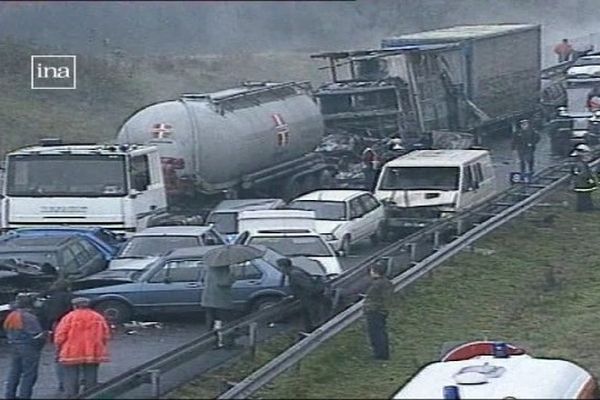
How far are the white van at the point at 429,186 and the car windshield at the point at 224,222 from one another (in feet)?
10.3

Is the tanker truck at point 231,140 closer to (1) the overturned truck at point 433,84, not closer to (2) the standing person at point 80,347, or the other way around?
(1) the overturned truck at point 433,84

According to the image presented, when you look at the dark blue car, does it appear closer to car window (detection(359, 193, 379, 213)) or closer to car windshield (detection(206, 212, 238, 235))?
car windshield (detection(206, 212, 238, 235))

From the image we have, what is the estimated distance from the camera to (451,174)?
30.5m

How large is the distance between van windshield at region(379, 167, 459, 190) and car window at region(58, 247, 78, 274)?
30.2 feet

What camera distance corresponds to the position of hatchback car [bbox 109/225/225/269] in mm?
23562

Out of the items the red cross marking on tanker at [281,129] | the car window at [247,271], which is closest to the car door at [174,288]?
the car window at [247,271]

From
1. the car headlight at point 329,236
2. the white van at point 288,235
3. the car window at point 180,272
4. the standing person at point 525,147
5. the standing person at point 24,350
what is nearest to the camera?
the standing person at point 24,350

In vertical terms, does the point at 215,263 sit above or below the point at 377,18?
below

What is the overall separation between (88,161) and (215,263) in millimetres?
9484

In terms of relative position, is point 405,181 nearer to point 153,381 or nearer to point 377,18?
point 377,18

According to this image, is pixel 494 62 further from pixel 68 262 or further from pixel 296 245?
pixel 68 262

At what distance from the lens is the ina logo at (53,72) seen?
42.3m

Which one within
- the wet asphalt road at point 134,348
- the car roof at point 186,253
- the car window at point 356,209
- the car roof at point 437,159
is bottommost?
the wet asphalt road at point 134,348

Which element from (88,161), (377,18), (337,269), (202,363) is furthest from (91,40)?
(202,363)
